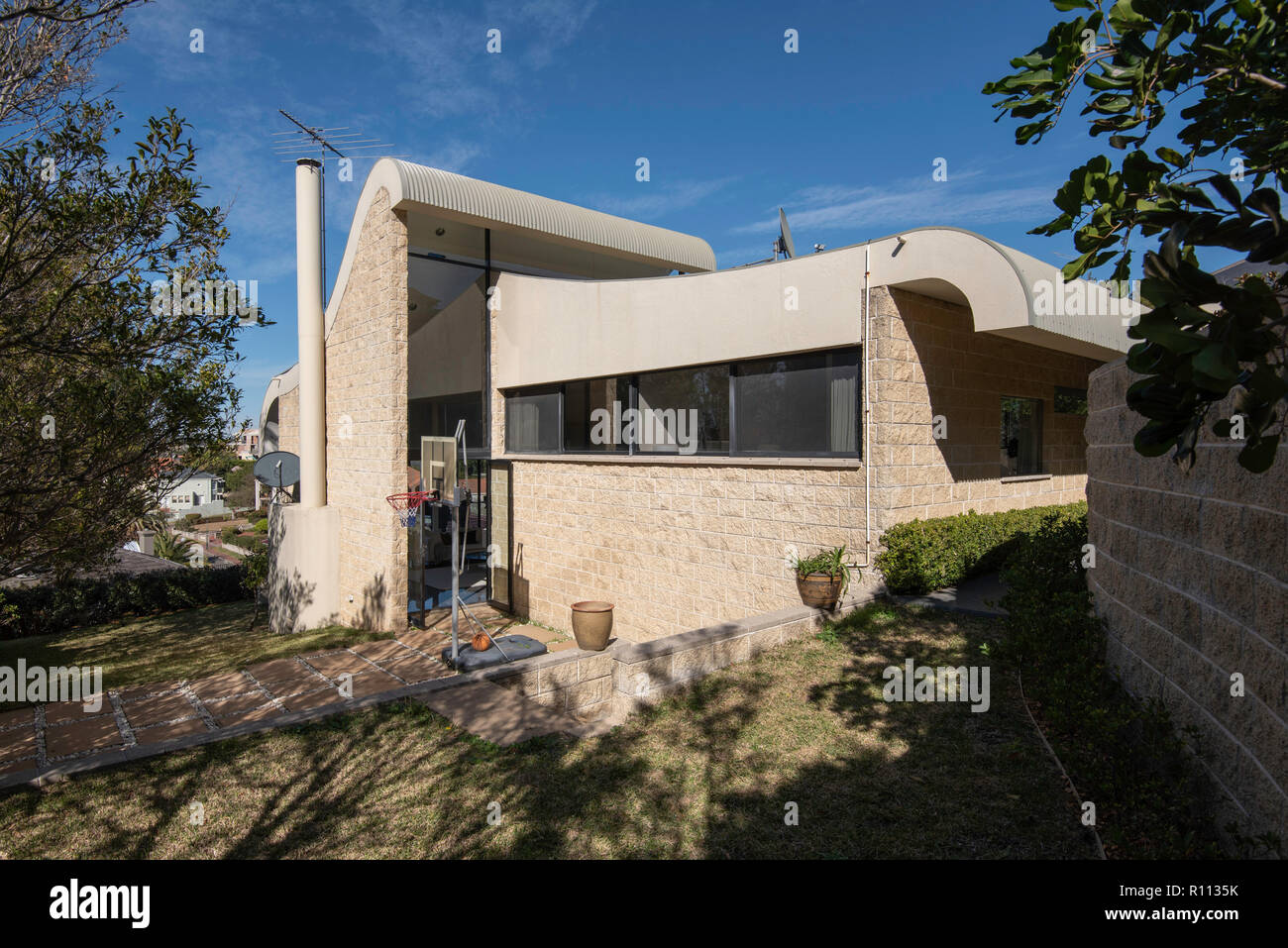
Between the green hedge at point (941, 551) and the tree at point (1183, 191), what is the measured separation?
5.44 meters

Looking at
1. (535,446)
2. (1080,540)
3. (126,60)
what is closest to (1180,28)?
(1080,540)

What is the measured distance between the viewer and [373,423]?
11523mm

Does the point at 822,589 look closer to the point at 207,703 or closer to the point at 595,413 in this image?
the point at 595,413

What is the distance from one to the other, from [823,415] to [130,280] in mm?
7173

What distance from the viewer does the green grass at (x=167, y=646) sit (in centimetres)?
918

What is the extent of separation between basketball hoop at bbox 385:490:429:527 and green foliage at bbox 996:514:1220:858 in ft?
25.6

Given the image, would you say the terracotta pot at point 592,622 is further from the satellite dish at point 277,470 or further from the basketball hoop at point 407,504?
the satellite dish at point 277,470

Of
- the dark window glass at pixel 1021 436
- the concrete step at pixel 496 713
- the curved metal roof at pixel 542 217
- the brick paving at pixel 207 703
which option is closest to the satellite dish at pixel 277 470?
the brick paving at pixel 207 703

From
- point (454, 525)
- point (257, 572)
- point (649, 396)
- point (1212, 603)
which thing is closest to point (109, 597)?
point (257, 572)

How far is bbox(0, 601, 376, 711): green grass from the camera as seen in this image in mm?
9180

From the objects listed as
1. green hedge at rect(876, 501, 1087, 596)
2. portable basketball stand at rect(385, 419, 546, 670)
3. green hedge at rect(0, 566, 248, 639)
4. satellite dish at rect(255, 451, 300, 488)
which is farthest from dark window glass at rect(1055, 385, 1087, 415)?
green hedge at rect(0, 566, 248, 639)

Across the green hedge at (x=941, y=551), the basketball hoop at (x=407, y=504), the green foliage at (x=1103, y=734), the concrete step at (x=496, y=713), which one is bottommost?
the concrete step at (x=496, y=713)

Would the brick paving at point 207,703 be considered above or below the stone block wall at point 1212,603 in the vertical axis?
below

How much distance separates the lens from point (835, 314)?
8.53 meters
